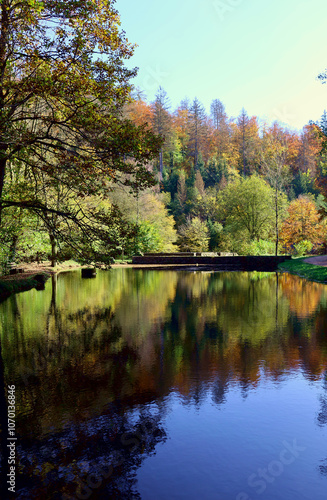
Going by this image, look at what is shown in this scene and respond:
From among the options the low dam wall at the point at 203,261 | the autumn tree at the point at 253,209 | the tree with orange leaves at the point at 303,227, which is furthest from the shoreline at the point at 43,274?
the autumn tree at the point at 253,209

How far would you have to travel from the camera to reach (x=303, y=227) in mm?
56531

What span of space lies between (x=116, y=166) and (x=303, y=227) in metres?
46.4

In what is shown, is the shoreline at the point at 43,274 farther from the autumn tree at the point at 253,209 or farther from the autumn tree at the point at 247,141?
the autumn tree at the point at 247,141

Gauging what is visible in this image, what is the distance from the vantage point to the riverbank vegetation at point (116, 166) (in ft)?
43.7

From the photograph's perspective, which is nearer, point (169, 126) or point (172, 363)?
point (172, 363)

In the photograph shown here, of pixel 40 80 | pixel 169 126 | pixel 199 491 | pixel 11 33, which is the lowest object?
pixel 199 491

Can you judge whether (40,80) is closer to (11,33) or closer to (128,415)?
(11,33)

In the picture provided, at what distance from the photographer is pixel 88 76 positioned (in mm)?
13461

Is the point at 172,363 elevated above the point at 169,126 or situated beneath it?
situated beneath

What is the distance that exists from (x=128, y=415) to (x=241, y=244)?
52.5m

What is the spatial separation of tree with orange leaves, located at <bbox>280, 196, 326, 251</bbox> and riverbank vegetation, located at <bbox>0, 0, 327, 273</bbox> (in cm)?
13

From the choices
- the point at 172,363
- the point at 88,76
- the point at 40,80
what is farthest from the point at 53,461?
the point at 88,76

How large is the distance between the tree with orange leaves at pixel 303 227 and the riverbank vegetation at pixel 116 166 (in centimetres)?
13

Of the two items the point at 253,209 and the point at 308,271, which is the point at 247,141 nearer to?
the point at 253,209
